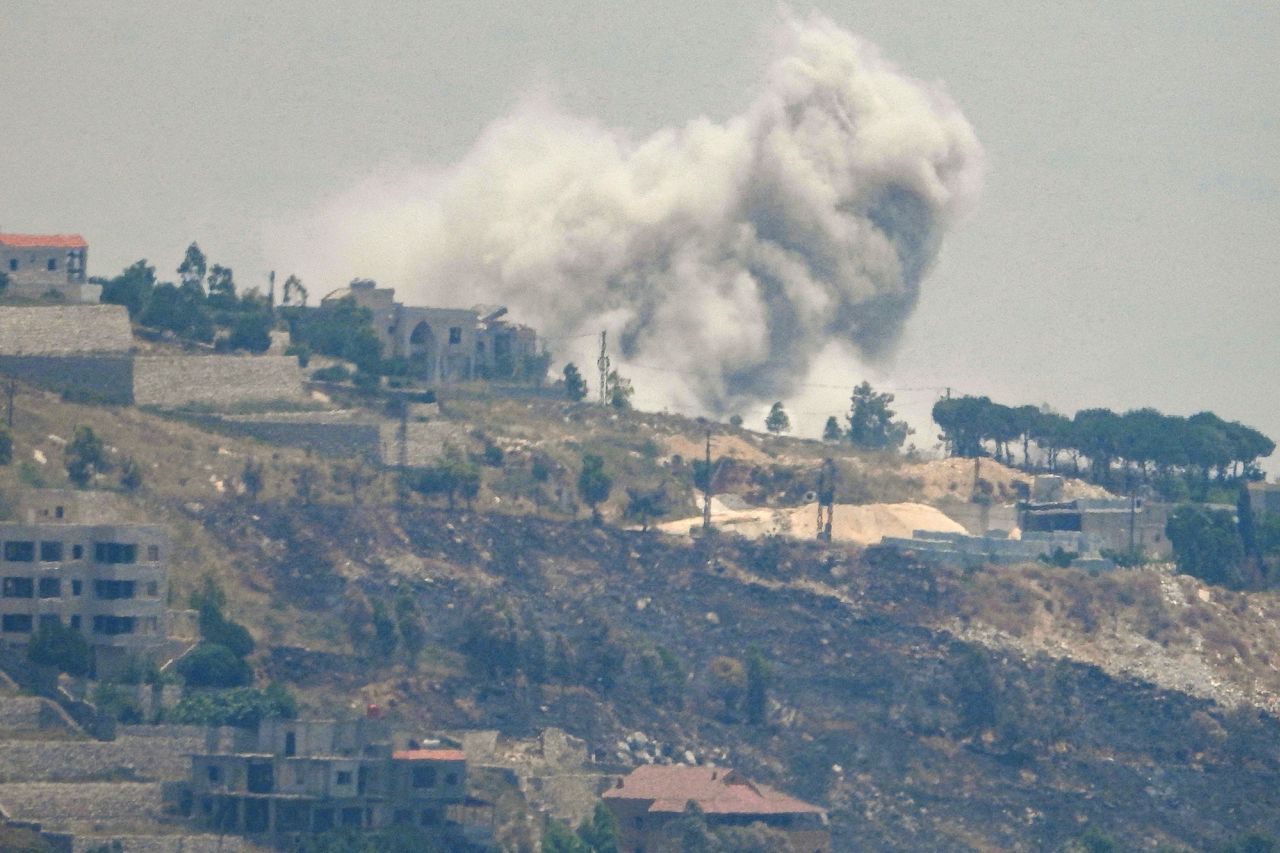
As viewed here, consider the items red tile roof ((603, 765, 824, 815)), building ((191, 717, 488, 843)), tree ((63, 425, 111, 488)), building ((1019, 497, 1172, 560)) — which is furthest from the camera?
building ((1019, 497, 1172, 560))

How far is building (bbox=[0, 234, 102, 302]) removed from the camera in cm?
18675

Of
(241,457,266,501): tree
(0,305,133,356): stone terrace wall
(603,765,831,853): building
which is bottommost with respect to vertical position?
(603,765,831,853): building

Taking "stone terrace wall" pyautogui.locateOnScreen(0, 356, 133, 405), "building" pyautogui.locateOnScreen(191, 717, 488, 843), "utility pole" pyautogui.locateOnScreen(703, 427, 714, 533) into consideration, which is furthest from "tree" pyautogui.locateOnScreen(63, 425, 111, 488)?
"utility pole" pyautogui.locateOnScreen(703, 427, 714, 533)

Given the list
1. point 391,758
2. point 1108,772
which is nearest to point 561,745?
point 391,758

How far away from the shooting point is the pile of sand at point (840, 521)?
595ft

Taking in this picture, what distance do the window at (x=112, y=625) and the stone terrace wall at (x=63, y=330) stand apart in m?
29.5

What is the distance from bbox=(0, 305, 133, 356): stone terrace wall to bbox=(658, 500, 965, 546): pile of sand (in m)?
24.8

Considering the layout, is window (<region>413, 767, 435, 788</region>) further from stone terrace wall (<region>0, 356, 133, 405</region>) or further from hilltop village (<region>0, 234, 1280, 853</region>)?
stone terrace wall (<region>0, 356, 133, 405</region>)

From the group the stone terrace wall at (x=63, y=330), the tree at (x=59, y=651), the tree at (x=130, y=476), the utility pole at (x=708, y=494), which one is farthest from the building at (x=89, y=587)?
the utility pole at (x=708, y=494)

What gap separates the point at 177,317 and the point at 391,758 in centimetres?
5017

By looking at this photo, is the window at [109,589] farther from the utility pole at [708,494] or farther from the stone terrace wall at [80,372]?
the utility pole at [708,494]

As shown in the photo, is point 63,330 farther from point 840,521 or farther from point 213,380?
point 840,521

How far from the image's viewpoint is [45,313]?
177875 mm

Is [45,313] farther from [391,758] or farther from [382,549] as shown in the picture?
[391,758]
